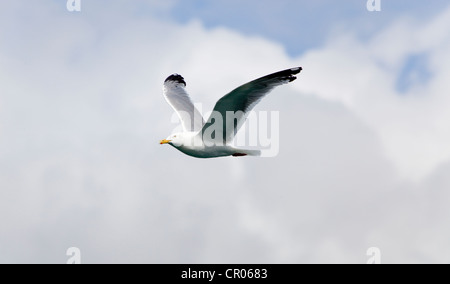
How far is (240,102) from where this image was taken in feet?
38.1

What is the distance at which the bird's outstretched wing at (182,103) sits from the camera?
13906mm

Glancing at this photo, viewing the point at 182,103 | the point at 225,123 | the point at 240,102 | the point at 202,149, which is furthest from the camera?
the point at 182,103

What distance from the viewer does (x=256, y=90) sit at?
11445 mm

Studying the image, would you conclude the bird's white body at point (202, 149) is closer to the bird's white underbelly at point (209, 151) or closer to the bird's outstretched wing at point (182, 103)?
the bird's white underbelly at point (209, 151)

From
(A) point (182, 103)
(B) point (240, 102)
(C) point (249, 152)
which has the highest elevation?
(A) point (182, 103)

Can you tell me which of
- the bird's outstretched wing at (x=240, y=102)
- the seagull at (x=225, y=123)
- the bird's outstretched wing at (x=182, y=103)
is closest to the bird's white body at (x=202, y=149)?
the seagull at (x=225, y=123)

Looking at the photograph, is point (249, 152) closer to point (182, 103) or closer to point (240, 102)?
point (240, 102)

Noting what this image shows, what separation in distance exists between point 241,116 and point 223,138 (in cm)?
64

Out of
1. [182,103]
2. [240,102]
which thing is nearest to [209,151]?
[240,102]

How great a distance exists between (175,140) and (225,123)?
117 centimetres

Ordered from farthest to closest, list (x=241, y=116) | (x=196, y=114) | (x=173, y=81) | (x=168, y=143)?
(x=173, y=81), (x=196, y=114), (x=168, y=143), (x=241, y=116)

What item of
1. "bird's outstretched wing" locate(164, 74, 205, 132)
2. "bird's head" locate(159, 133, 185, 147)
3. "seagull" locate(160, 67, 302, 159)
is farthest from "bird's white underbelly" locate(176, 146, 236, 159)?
"bird's outstretched wing" locate(164, 74, 205, 132)

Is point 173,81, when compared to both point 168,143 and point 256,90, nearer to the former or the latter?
point 168,143

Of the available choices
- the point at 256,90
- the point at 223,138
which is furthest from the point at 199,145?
the point at 256,90
